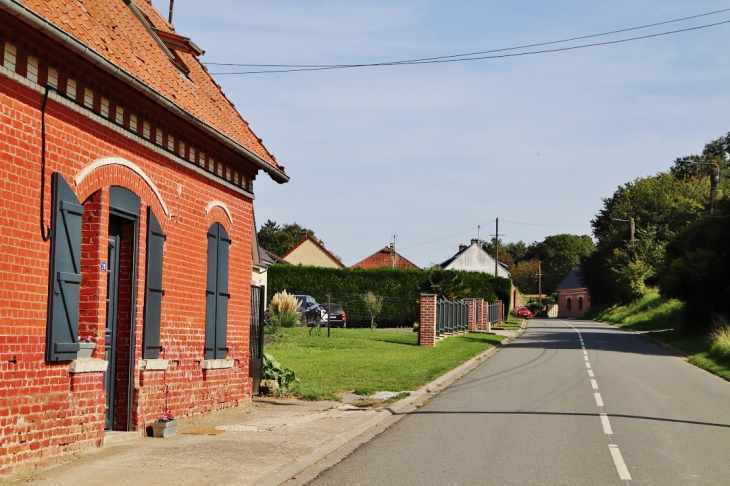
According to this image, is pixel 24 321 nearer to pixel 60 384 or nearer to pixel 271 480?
pixel 60 384

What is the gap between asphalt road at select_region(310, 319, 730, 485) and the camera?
8.31m

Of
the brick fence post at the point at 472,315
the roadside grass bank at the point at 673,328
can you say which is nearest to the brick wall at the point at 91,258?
the roadside grass bank at the point at 673,328

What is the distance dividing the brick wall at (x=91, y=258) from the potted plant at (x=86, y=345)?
0.09 metres

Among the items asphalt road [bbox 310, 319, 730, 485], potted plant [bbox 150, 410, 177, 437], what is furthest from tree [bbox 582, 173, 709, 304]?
potted plant [bbox 150, 410, 177, 437]

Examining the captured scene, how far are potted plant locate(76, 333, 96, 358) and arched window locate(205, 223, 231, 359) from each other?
341 cm

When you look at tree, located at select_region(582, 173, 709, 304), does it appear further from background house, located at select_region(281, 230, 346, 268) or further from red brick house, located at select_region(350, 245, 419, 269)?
background house, located at select_region(281, 230, 346, 268)

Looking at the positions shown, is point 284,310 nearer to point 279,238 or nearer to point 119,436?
point 119,436

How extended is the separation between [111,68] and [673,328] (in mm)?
42675

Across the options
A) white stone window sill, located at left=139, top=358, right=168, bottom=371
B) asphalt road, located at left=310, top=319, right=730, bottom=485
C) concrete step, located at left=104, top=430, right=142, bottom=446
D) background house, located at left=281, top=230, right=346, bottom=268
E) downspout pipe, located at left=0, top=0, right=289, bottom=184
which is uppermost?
background house, located at left=281, top=230, right=346, bottom=268

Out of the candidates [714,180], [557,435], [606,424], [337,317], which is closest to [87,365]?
[557,435]

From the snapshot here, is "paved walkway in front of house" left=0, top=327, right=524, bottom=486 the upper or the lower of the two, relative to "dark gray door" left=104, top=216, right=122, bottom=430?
lower

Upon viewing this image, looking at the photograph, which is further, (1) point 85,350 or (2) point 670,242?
(2) point 670,242

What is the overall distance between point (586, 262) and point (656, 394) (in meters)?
69.0

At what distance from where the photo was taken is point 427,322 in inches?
1129
